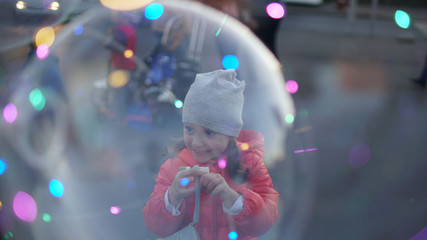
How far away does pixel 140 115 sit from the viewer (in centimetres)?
66

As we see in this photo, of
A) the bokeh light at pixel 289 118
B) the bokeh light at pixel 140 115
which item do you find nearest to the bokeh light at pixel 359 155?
the bokeh light at pixel 289 118

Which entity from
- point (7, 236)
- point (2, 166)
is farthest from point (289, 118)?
point (7, 236)

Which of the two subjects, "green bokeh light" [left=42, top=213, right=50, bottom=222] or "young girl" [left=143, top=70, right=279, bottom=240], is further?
"green bokeh light" [left=42, top=213, right=50, bottom=222]

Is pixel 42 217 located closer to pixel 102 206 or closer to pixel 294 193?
pixel 102 206

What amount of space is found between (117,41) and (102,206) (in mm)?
246

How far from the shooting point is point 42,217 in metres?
0.70

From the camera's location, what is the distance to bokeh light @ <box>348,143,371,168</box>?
6.05 ft

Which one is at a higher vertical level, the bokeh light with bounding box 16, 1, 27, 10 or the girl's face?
the bokeh light with bounding box 16, 1, 27, 10

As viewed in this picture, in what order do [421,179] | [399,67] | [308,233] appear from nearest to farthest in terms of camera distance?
[308,233]
[421,179]
[399,67]

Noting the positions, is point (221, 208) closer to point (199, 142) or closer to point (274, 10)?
point (199, 142)

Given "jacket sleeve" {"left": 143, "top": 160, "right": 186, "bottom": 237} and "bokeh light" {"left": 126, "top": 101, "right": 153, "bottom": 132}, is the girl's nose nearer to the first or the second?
"jacket sleeve" {"left": 143, "top": 160, "right": 186, "bottom": 237}

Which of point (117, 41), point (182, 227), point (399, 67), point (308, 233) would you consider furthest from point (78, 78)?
point (399, 67)

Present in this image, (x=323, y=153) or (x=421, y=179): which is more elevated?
(x=323, y=153)

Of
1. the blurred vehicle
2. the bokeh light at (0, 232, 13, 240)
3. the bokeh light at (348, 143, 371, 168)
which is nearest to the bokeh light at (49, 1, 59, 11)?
the blurred vehicle
